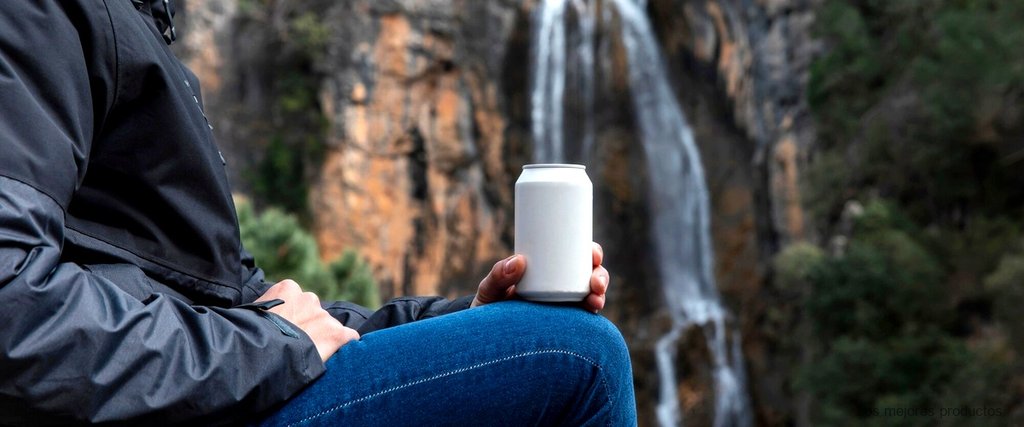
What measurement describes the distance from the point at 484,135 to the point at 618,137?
1874mm

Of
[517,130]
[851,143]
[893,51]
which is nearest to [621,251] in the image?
[517,130]

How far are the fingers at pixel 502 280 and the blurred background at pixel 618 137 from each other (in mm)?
9773

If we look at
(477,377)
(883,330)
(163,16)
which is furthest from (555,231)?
(883,330)

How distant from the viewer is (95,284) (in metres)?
1.06

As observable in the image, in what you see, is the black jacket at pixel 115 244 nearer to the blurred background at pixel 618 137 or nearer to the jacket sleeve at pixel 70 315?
the jacket sleeve at pixel 70 315

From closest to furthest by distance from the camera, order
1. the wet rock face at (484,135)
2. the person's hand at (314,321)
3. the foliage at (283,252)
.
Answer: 1. the person's hand at (314,321)
2. the foliage at (283,252)
3. the wet rock face at (484,135)

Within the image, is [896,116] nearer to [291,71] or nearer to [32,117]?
[291,71]

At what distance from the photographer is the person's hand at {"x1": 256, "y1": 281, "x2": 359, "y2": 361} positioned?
→ 1244 mm

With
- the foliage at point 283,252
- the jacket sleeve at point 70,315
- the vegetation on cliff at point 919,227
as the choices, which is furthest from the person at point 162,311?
the vegetation on cliff at point 919,227

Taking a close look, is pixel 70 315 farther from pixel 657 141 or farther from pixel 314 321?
pixel 657 141

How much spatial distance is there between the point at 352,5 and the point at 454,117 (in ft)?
6.68

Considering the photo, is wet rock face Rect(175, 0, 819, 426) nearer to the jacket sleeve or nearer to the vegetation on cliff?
the vegetation on cliff

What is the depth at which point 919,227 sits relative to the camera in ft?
32.9

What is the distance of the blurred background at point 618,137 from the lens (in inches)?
464
